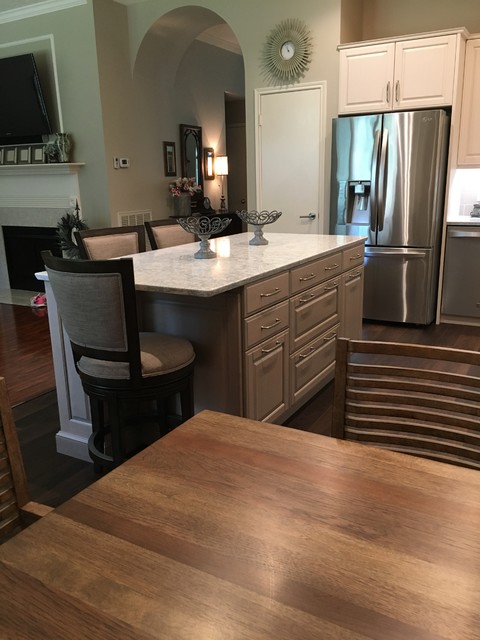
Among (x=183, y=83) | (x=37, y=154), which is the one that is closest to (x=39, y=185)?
(x=37, y=154)

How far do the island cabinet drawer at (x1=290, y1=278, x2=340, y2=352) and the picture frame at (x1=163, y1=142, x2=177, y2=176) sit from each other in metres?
3.83

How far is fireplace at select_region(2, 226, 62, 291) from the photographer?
6.54 metres

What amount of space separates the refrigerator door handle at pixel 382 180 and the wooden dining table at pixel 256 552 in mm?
3853

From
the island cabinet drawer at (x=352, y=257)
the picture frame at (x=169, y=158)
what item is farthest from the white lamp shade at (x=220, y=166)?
the island cabinet drawer at (x=352, y=257)

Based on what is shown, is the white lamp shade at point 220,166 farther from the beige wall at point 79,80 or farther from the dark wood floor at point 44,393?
the dark wood floor at point 44,393

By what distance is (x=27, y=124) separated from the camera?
5945 millimetres

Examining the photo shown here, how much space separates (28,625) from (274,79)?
5.11m

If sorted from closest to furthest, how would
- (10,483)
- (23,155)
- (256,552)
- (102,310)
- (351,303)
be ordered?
(256,552) → (10,483) → (102,310) → (351,303) → (23,155)

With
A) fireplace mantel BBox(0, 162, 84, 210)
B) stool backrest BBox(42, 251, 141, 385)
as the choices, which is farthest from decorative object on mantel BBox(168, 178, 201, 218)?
stool backrest BBox(42, 251, 141, 385)

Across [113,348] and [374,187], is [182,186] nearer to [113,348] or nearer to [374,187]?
[374,187]

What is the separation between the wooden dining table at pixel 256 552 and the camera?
0.68 meters

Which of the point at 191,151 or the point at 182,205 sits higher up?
the point at 191,151

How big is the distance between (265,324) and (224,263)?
1.38 feet

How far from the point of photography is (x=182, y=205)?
659 centimetres
